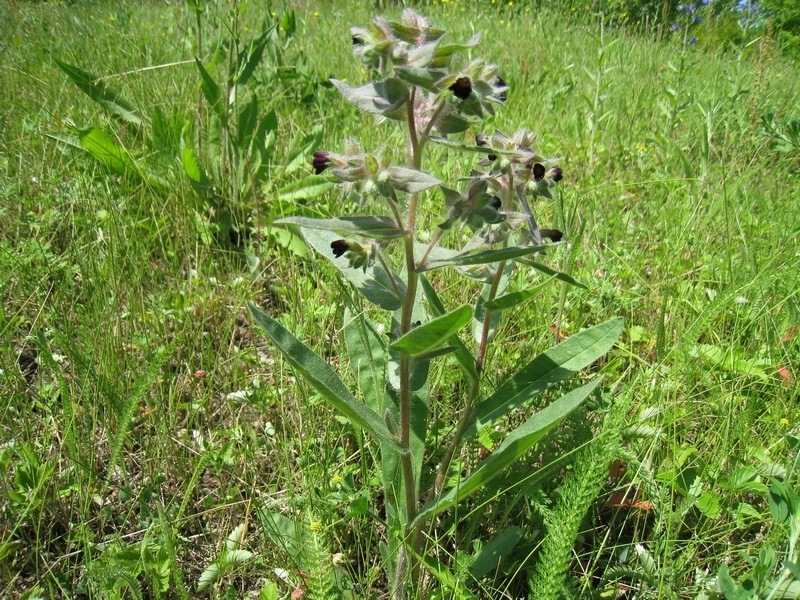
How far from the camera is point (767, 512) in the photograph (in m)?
1.69

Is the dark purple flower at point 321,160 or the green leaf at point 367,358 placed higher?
the dark purple flower at point 321,160

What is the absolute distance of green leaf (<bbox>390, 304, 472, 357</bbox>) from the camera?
116 cm

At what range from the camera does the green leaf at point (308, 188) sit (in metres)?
3.02

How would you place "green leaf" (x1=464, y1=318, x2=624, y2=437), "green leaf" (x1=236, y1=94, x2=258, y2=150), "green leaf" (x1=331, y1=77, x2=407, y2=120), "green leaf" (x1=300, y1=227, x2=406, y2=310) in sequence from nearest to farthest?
1. "green leaf" (x1=331, y1=77, x2=407, y2=120)
2. "green leaf" (x1=300, y1=227, x2=406, y2=310)
3. "green leaf" (x1=464, y1=318, x2=624, y2=437)
4. "green leaf" (x1=236, y1=94, x2=258, y2=150)

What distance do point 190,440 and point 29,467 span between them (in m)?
0.46

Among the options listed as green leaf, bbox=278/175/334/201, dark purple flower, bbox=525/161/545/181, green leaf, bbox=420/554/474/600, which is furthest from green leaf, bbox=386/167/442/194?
green leaf, bbox=278/175/334/201

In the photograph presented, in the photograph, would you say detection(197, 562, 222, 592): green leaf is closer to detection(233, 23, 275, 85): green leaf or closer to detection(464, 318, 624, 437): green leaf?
detection(464, 318, 624, 437): green leaf

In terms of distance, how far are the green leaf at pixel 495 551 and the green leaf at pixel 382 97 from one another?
1094mm

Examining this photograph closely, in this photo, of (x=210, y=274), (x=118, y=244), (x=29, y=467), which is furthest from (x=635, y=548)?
(x=118, y=244)

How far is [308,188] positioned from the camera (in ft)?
10.0

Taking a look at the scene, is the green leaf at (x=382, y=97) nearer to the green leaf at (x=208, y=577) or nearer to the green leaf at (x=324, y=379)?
the green leaf at (x=324, y=379)

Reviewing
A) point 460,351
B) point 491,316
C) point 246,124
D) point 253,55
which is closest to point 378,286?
point 460,351

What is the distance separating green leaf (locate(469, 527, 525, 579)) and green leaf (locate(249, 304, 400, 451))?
0.39 meters

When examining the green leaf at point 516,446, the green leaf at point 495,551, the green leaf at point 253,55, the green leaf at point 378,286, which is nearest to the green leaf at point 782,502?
the green leaf at point 516,446
